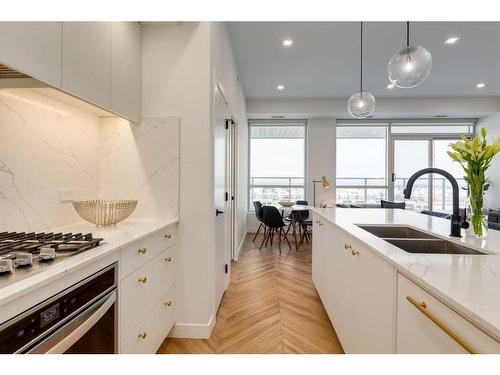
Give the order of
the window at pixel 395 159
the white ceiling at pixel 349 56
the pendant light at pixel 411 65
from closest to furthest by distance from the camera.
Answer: the pendant light at pixel 411 65 → the white ceiling at pixel 349 56 → the window at pixel 395 159

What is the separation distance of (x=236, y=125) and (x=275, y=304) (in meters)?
2.51

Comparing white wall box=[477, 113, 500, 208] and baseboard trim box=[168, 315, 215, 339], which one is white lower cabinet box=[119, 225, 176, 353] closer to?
baseboard trim box=[168, 315, 215, 339]

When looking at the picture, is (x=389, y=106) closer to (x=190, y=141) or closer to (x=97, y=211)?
(x=190, y=141)

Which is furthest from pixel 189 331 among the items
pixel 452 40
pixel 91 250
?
pixel 452 40

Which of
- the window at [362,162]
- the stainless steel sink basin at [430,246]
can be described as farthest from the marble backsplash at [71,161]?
the window at [362,162]

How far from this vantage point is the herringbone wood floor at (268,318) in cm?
195

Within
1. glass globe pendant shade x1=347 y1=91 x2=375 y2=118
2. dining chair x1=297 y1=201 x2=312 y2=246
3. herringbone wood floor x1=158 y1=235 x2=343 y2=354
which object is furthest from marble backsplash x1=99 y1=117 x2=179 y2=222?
dining chair x1=297 y1=201 x2=312 y2=246

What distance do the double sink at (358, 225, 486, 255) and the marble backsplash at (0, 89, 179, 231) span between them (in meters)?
1.54

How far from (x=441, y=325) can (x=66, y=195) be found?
201 centimetres

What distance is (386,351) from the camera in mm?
1108

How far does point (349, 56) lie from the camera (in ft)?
12.9

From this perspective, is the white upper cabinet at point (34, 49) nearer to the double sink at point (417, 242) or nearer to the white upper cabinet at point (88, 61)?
the white upper cabinet at point (88, 61)

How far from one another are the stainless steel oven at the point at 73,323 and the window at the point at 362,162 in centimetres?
599
